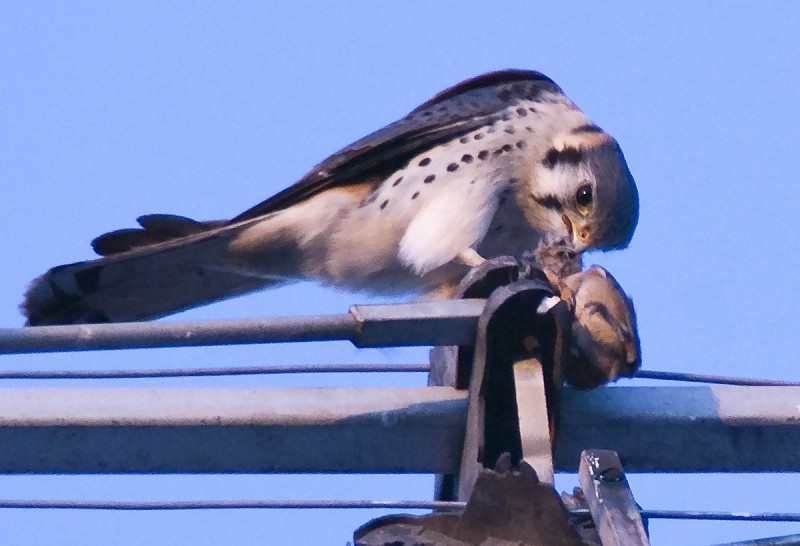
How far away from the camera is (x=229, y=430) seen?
2475 millimetres

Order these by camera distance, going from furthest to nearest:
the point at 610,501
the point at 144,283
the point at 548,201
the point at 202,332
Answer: the point at 548,201 < the point at 144,283 < the point at 202,332 < the point at 610,501

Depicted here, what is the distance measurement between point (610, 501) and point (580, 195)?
9.56ft

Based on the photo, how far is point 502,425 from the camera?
2.56 m

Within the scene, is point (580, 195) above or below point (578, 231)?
above

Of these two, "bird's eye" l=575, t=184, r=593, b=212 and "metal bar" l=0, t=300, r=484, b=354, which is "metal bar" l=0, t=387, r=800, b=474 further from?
"bird's eye" l=575, t=184, r=593, b=212

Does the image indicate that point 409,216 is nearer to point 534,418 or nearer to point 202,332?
point 534,418

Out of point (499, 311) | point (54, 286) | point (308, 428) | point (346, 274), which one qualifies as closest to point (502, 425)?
point (499, 311)

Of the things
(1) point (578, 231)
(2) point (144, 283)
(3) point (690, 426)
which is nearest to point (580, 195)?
(1) point (578, 231)

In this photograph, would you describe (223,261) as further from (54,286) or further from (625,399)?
(625,399)

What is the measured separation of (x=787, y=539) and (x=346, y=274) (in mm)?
2927

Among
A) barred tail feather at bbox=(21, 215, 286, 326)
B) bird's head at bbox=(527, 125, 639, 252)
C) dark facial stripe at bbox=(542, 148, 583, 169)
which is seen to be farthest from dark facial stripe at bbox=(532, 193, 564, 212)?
barred tail feather at bbox=(21, 215, 286, 326)

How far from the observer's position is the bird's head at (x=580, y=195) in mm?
4863

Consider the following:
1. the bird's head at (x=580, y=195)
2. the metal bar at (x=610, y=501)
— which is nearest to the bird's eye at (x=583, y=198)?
the bird's head at (x=580, y=195)

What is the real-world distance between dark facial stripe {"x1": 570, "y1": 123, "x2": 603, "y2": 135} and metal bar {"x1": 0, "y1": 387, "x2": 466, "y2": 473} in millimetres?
2617
